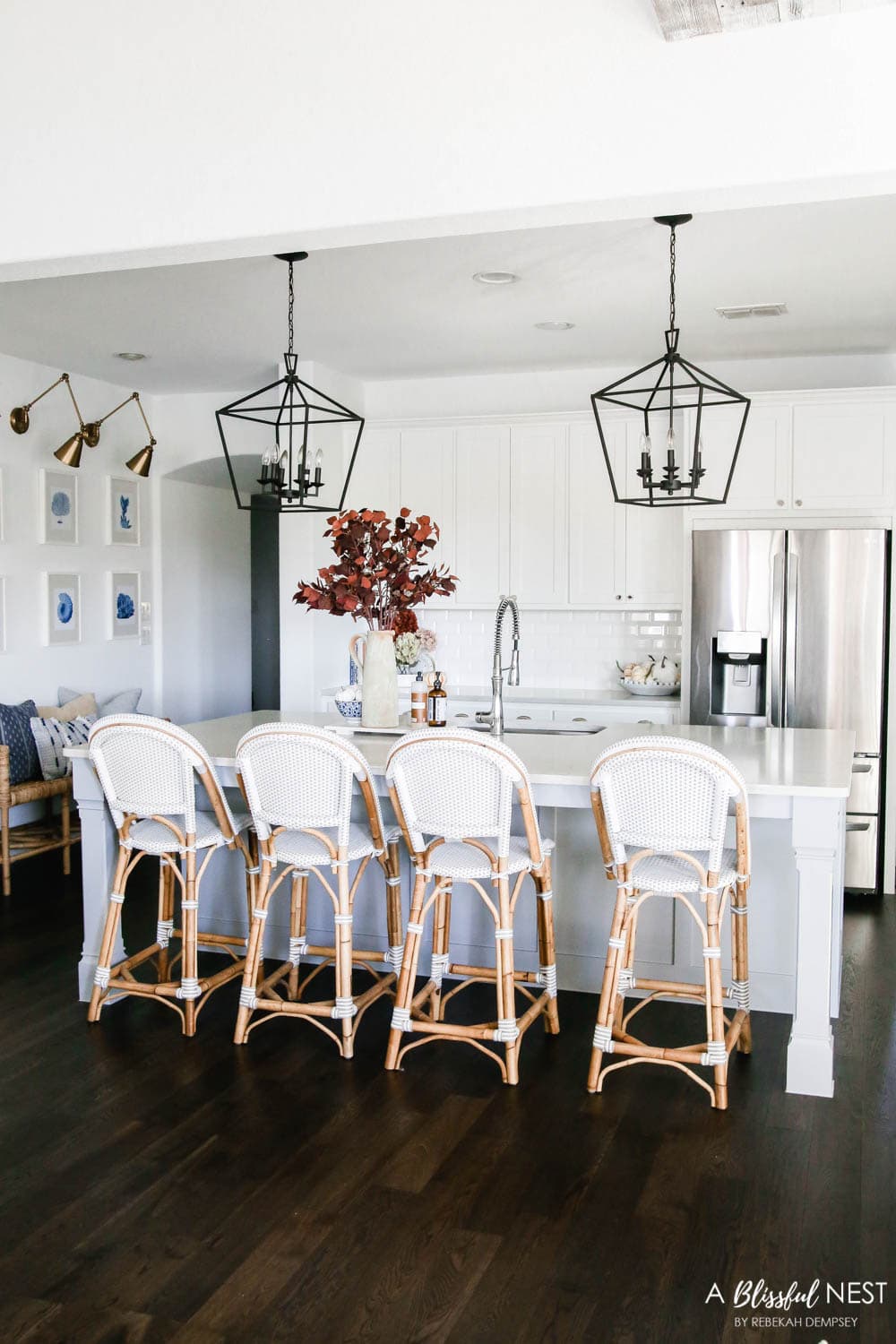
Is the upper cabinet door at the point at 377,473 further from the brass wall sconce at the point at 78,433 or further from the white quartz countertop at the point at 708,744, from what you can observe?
the white quartz countertop at the point at 708,744

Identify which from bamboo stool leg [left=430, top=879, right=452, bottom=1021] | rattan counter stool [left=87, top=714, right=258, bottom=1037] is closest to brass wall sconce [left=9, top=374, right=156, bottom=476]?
rattan counter stool [left=87, top=714, right=258, bottom=1037]

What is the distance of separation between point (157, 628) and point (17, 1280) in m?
5.60

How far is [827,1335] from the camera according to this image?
87.7 inches

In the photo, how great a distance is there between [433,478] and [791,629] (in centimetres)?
221

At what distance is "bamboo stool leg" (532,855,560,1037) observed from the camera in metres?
3.66

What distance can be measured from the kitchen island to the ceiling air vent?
1.88m

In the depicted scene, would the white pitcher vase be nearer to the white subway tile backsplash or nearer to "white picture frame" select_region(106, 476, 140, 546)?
the white subway tile backsplash

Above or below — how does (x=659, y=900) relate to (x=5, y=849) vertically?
above

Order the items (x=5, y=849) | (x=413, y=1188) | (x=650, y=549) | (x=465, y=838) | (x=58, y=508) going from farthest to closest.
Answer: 1. (x=58, y=508)
2. (x=650, y=549)
3. (x=5, y=849)
4. (x=465, y=838)
5. (x=413, y=1188)

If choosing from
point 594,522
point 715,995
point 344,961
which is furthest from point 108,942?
point 594,522

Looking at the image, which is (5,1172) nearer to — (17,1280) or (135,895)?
(17,1280)

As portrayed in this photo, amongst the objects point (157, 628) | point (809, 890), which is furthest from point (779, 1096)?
point (157, 628)

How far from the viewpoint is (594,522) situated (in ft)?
21.3

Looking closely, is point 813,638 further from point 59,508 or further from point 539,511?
point 59,508
